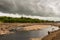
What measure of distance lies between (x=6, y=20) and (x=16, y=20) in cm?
983

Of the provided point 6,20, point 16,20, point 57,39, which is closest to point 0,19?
point 6,20

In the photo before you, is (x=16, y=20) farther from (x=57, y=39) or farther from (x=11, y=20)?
(x=57, y=39)

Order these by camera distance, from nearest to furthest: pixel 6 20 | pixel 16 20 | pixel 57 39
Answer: pixel 57 39 → pixel 6 20 → pixel 16 20

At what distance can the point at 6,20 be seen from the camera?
357ft

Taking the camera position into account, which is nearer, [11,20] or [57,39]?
[57,39]

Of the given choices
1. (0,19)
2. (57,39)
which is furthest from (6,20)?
(57,39)

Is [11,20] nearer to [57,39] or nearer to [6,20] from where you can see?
[6,20]

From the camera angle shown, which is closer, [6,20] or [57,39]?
[57,39]

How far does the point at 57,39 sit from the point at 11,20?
87704 mm

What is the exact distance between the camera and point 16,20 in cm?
11681

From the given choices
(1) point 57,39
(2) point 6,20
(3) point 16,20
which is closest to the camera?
(1) point 57,39

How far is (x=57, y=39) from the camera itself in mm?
26688

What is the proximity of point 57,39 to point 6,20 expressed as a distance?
8450cm

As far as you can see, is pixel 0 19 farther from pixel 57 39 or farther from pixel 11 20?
pixel 57 39
